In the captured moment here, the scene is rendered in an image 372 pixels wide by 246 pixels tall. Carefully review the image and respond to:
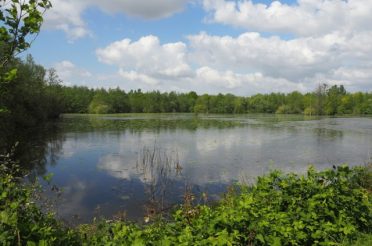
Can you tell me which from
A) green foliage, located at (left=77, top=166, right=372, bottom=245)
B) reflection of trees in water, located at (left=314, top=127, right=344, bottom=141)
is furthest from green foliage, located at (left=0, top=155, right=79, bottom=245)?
reflection of trees in water, located at (left=314, top=127, right=344, bottom=141)

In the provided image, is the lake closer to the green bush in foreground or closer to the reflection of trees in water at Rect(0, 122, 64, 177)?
the reflection of trees in water at Rect(0, 122, 64, 177)

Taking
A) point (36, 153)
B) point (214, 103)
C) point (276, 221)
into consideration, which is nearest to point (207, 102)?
point (214, 103)

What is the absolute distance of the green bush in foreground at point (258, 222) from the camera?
3.81 meters

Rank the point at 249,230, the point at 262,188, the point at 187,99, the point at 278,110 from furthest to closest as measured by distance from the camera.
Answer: the point at 187,99
the point at 278,110
the point at 262,188
the point at 249,230

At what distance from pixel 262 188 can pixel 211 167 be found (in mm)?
10942

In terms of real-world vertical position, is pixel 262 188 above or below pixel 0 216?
below

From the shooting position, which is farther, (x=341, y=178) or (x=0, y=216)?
(x=341, y=178)

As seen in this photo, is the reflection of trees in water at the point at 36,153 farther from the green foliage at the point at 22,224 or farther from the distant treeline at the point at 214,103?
the distant treeline at the point at 214,103

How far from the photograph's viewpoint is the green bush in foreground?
381 centimetres

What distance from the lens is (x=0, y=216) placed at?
320 centimetres

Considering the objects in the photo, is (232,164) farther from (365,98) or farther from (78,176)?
(365,98)

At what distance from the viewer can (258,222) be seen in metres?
4.58

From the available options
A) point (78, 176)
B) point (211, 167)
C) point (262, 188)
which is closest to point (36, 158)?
point (78, 176)

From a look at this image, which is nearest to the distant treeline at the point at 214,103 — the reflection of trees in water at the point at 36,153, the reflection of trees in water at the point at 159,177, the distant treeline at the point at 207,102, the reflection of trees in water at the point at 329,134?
the distant treeline at the point at 207,102
